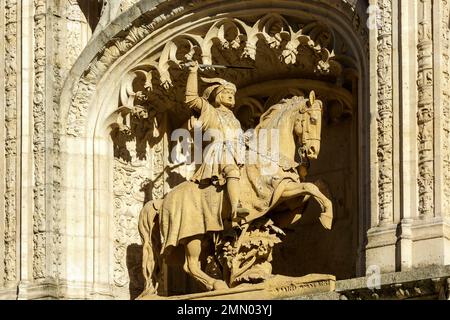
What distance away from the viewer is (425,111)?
62.2 ft

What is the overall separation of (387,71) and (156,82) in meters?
2.76

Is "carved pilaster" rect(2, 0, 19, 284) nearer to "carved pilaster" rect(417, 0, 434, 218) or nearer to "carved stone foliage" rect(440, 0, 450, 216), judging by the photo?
"carved pilaster" rect(417, 0, 434, 218)

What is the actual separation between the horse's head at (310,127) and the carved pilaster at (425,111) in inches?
43.7

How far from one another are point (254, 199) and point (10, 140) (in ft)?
8.80

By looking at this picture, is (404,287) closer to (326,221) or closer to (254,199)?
(326,221)

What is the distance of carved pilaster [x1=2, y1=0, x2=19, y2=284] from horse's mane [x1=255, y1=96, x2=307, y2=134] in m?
2.52

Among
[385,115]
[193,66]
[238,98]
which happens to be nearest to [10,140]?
[193,66]

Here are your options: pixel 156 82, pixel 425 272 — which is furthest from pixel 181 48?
pixel 425 272

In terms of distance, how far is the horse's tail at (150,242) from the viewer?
20578mm

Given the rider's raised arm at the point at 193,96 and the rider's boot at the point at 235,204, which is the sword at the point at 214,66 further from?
the rider's boot at the point at 235,204
